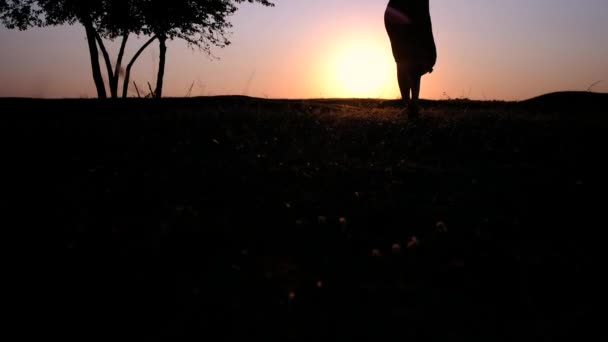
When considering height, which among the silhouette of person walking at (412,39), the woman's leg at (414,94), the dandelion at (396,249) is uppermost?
the silhouette of person walking at (412,39)

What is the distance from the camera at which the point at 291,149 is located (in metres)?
7.02

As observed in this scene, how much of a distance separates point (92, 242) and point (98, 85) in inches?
745

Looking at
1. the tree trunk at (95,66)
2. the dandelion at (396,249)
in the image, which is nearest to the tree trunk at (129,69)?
the tree trunk at (95,66)

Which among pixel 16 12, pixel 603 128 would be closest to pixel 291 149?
pixel 603 128

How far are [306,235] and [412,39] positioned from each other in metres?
6.95

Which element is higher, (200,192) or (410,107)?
(410,107)

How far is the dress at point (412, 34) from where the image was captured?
9453 millimetres

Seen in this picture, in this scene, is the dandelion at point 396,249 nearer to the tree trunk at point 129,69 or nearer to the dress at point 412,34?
the dress at point 412,34

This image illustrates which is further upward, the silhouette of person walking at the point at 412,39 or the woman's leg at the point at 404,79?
the silhouette of person walking at the point at 412,39

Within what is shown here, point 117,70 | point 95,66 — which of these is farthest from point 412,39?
point 117,70

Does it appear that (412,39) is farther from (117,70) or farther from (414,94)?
(117,70)

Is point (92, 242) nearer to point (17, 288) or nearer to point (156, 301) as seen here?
point (17, 288)

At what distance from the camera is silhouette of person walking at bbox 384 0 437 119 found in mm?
9469

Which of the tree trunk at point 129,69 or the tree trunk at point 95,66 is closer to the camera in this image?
the tree trunk at point 95,66
